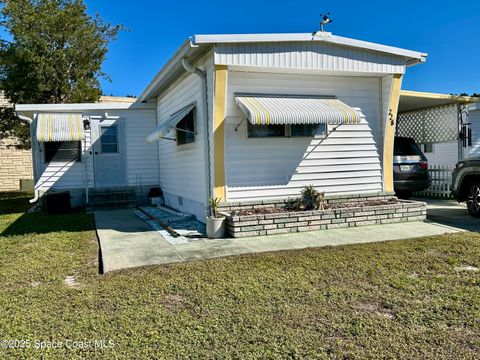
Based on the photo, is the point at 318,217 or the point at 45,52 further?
the point at 45,52

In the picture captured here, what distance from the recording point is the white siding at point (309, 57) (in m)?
6.82

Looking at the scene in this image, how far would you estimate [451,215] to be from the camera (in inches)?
333

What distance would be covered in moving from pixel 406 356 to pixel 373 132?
6.35m

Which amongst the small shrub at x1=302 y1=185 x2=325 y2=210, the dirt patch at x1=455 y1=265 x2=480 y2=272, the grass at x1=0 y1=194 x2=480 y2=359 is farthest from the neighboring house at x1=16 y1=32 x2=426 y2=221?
the dirt patch at x1=455 y1=265 x2=480 y2=272

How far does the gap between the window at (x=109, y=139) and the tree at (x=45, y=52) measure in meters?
3.87

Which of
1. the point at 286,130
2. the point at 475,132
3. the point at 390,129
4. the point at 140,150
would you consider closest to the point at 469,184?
the point at 390,129

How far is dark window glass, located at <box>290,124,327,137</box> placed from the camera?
25.6ft

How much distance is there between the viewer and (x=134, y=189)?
12141 mm

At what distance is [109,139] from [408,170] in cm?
857

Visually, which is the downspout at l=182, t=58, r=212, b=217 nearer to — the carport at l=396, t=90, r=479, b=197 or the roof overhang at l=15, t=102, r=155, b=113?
the roof overhang at l=15, t=102, r=155, b=113

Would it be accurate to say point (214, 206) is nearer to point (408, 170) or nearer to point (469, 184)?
point (469, 184)

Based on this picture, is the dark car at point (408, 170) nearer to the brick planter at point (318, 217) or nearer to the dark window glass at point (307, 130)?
the brick planter at point (318, 217)

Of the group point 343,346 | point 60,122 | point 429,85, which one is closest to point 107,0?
point 60,122

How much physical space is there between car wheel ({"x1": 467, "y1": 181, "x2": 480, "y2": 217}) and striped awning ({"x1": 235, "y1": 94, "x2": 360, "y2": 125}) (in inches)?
119
